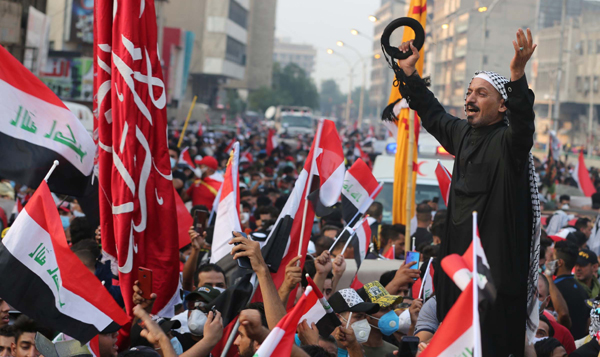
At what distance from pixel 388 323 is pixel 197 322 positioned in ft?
4.27

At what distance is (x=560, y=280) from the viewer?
7.23 metres

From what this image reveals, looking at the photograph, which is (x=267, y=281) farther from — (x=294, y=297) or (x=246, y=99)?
(x=246, y=99)

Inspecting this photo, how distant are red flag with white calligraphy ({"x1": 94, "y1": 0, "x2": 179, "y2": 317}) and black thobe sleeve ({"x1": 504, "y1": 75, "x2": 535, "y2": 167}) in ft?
8.26

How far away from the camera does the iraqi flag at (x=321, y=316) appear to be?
4.29 meters

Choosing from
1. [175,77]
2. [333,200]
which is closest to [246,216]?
[333,200]

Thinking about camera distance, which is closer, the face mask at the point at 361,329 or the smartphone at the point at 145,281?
the smartphone at the point at 145,281

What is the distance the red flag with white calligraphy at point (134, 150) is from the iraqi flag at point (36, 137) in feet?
1.48

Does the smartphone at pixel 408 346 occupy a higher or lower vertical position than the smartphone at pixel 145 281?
higher

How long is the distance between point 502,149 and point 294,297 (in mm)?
2216

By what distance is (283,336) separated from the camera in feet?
10.5

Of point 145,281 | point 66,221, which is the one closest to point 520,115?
point 145,281

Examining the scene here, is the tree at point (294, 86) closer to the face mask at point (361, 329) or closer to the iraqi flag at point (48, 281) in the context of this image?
the face mask at point (361, 329)

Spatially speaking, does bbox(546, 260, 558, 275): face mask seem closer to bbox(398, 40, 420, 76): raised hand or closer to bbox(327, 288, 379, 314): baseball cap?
bbox(327, 288, 379, 314): baseball cap

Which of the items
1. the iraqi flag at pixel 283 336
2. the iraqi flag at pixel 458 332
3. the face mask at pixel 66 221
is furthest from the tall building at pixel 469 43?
the iraqi flag at pixel 458 332
